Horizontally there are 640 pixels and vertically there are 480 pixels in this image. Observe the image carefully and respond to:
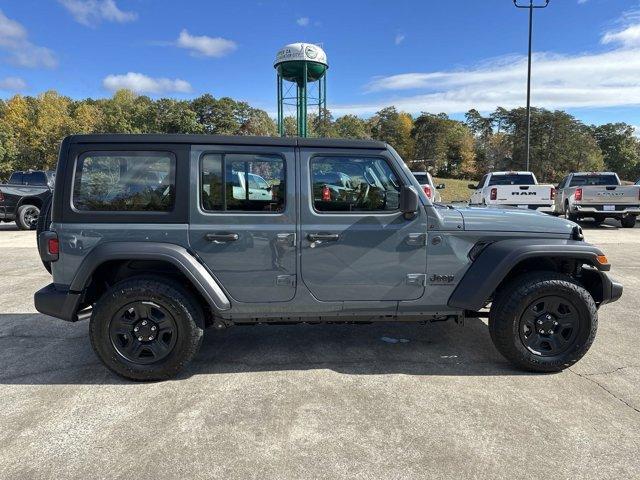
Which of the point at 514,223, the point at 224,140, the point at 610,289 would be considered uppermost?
the point at 224,140

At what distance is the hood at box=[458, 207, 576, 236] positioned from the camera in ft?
11.7

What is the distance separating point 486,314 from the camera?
12.6ft

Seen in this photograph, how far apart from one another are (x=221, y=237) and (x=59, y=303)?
4.42 ft

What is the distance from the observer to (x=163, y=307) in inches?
134

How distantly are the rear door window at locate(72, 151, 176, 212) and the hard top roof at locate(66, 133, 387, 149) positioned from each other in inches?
4.4

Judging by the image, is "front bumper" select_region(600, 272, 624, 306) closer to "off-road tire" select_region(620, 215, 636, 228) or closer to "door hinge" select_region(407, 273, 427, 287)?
"door hinge" select_region(407, 273, 427, 287)

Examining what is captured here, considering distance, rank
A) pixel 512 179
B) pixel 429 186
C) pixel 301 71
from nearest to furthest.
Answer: pixel 429 186 → pixel 512 179 → pixel 301 71

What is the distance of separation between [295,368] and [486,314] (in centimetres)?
170

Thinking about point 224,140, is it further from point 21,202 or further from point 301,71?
point 301,71

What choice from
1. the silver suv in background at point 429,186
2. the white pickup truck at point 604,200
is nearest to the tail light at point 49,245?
the silver suv in background at point 429,186

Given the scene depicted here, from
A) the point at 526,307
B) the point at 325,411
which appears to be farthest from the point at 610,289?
the point at 325,411

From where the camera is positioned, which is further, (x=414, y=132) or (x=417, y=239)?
(x=414, y=132)

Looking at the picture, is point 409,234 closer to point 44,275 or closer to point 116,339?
point 116,339

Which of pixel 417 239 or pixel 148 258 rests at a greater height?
pixel 417 239
